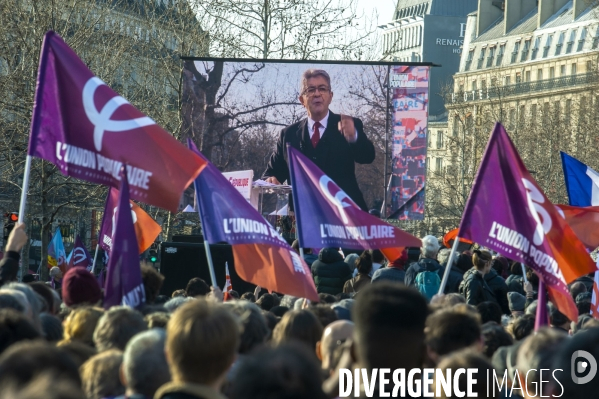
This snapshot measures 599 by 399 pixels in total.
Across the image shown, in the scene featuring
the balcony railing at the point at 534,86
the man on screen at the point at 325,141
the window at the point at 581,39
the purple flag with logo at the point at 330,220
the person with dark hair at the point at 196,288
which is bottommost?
the person with dark hair at the point at 196,288

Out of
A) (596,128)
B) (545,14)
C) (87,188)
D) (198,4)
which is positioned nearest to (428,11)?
(545,14)

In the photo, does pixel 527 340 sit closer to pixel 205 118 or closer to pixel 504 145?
pixel 504 145

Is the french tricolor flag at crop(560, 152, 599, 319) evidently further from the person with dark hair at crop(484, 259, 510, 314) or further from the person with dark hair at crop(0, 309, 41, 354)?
the person with dark hair at crop(0, 309, 41, 354)

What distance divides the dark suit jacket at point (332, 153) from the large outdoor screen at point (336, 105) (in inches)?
10.4

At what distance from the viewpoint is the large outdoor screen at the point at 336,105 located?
91.1 ft

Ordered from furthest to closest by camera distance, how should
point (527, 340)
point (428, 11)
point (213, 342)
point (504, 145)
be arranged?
point (428, 11), point (504, 145), point (527, 340), point (213, 342)

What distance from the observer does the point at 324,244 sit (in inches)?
407

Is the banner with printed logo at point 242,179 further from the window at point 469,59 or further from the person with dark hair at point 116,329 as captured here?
the window at point 469,59

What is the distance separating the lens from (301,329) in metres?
6.08

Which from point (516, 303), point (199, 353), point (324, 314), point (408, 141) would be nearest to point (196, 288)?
point (516, 303)

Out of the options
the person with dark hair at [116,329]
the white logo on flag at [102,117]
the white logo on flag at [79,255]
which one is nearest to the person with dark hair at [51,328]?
the person with dark hair at [116,329]

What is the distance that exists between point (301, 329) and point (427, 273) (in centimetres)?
493

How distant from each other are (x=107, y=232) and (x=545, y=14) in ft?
274

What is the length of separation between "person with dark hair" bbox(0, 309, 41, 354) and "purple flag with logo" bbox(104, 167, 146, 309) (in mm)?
2051
